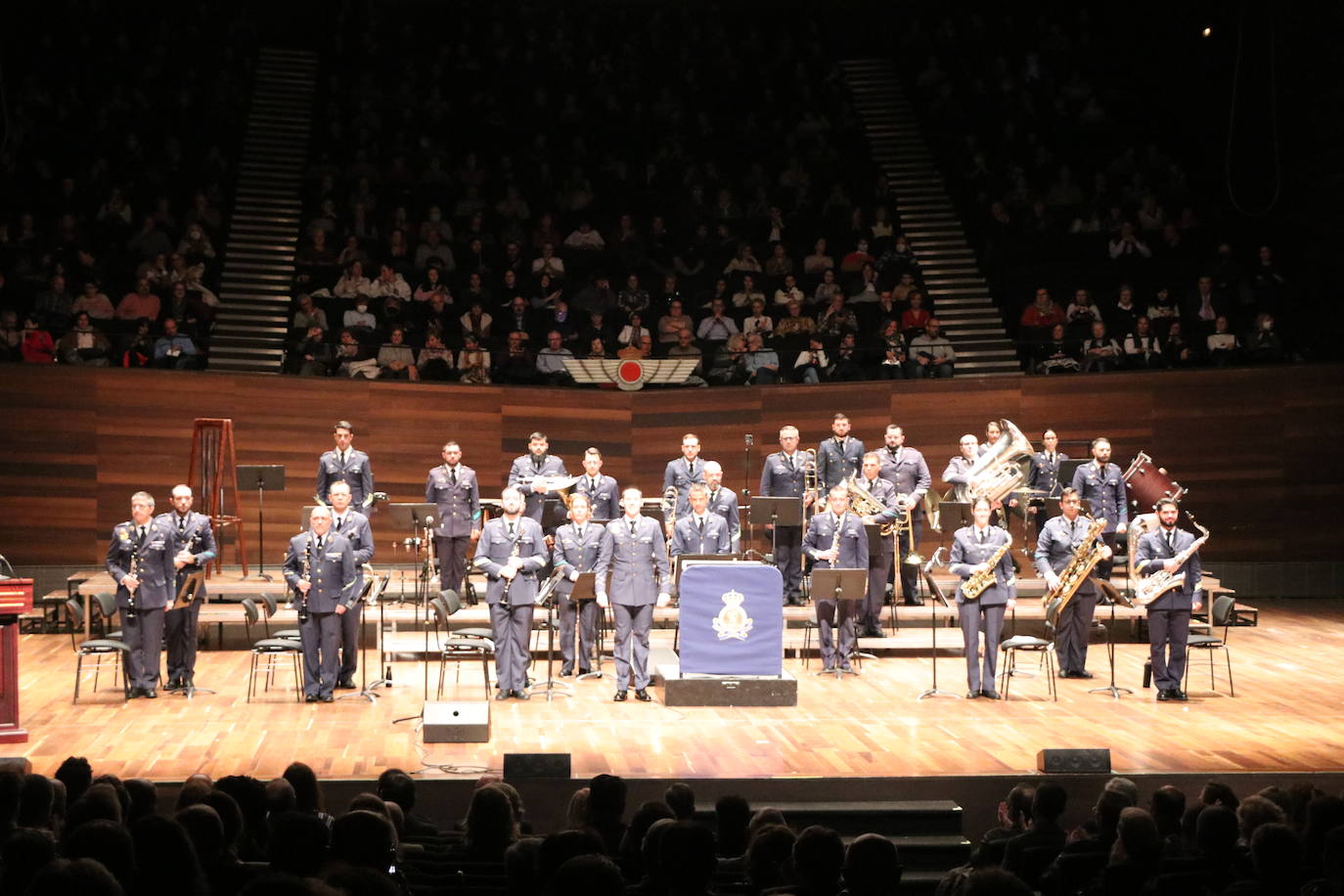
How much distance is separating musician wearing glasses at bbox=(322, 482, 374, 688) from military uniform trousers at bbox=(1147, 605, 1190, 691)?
7.13 metres

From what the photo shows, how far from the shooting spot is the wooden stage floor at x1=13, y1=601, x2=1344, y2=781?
1070 cm

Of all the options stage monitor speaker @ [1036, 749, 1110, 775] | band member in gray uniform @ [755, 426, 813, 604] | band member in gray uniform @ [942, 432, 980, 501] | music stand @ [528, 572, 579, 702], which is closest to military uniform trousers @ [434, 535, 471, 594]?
music stand @ [528, 572, 579, 702]

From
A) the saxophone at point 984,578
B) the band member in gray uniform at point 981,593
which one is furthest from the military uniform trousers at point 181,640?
the saxophone at point 984,578

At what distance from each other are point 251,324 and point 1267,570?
1370cm

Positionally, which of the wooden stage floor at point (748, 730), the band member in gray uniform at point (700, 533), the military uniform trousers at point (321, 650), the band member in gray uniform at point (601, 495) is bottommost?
the wooden stage floor at point (748, 730)

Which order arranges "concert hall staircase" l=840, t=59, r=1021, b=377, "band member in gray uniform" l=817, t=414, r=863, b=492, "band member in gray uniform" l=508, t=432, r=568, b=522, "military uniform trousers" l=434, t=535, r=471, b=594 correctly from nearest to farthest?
"military uniform trousers" l=434, t=535, r=471, b=594 < "band member in gray uniform" l=508, t=432, r=568, b=522 < "band member in gray uniform" l=817, t=414, r=863, b=492 < "concert hall staircase" l=840, t=59, r=1021, b=377

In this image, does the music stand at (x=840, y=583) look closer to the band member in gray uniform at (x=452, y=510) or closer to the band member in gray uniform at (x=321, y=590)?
the band member in gray uniform at (x=321, y=590)

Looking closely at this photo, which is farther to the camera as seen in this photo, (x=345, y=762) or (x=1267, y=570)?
(x=1267, y=570)

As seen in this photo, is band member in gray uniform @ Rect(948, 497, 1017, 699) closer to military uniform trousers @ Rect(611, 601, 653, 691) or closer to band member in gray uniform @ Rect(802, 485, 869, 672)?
band member in gray uniform @ Rect(802, 485, 869, 672)

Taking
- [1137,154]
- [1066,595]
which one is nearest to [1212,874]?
[1066,595]

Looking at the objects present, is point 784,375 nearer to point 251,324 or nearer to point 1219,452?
point 1219,452

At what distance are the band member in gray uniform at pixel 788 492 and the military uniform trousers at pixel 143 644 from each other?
6563mm

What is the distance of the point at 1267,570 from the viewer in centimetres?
1947

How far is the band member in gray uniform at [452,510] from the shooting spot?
16.3 meters
